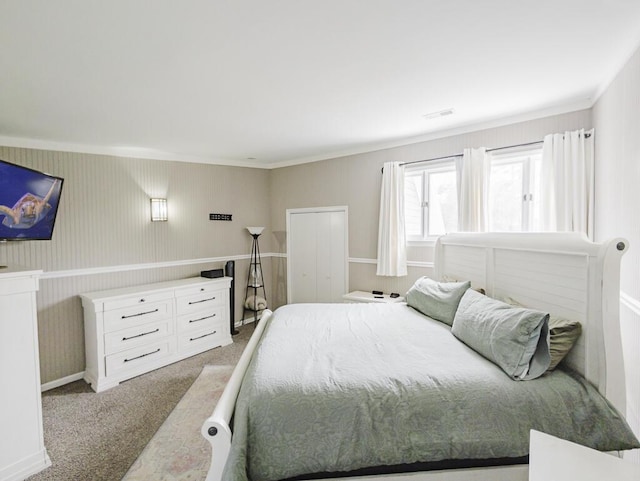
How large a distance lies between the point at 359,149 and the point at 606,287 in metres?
2.98

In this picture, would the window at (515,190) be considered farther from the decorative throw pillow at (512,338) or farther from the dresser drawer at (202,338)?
the dresser drawer at (202,338)

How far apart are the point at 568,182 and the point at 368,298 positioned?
2.24m

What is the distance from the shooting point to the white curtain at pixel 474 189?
295 centimetres

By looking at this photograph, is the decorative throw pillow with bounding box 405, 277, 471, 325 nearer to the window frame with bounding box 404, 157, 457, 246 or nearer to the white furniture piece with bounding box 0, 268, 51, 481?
the window frame with bounding box 404, 157, 457, 246

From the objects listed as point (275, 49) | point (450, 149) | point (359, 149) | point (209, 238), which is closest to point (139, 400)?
point (209, 238)

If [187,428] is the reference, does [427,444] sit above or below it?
above

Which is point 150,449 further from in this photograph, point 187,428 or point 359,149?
point 359,149

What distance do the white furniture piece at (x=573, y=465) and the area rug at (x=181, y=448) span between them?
185 centimetres

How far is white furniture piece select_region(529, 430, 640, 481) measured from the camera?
2.96 ft

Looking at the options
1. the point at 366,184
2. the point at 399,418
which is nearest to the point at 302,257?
the point at 366,184

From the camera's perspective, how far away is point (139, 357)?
10.3 ft

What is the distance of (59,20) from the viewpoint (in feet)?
4.50

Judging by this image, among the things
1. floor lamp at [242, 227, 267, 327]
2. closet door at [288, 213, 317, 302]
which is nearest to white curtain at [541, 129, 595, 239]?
closet door at [288, 213, 317, 302]

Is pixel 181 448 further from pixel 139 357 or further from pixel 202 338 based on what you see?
pixel 202 338
